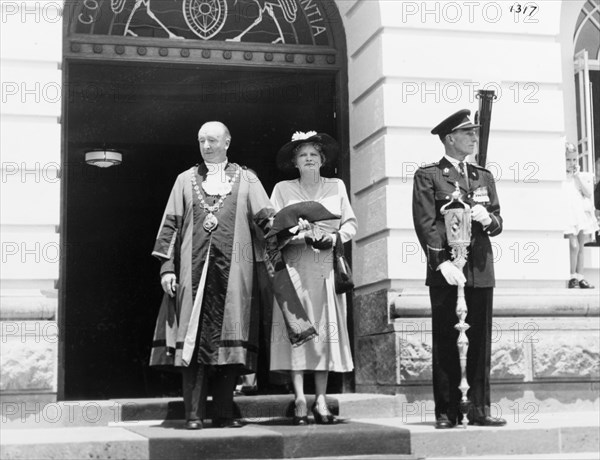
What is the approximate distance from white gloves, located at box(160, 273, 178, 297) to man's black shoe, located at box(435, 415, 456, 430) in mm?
2292

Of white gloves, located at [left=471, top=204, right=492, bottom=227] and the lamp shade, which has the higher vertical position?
the lamp shade

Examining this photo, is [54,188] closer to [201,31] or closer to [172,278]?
[172,278]

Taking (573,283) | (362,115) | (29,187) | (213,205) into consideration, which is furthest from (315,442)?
(362,115)

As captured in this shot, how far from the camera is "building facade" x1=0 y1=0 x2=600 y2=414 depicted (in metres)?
10.7

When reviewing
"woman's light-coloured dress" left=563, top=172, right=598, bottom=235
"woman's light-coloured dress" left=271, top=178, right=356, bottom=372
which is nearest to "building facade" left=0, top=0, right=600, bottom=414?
"woman's light-coloured dress" left=563, top=172, right=598, bottom=235

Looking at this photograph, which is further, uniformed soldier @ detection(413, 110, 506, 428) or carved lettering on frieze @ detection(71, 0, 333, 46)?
carved lettering on frieze @ detection(71, 0, 333, 46)

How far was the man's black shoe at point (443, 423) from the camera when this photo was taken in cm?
924

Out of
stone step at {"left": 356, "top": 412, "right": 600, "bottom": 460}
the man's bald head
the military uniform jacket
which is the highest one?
the man's bald head

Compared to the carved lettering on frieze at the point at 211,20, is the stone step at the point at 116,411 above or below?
below

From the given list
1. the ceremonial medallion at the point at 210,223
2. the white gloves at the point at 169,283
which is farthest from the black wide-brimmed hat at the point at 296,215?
the white gloves at the point at 169,283

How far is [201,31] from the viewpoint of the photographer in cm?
1252

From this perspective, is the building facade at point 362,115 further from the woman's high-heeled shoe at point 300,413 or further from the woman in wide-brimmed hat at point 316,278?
the woman's high-heeled shoe at point 300,413

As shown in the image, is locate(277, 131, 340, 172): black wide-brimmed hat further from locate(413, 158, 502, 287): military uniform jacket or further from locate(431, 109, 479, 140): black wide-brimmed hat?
locate(431, 109, 479, 140): black wide-brimmed hat

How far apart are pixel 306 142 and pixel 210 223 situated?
113 cm
